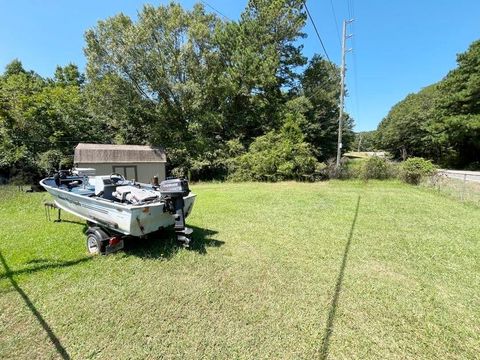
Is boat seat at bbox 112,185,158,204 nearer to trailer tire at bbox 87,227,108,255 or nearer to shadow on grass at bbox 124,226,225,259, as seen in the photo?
trailer tire at bbox 87,227,108,255

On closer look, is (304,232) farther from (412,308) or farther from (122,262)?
(122,262)

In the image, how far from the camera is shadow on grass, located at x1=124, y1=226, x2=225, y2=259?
4.24 m

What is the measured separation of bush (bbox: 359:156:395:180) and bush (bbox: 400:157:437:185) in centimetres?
67

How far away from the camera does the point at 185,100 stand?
1872 centimetres

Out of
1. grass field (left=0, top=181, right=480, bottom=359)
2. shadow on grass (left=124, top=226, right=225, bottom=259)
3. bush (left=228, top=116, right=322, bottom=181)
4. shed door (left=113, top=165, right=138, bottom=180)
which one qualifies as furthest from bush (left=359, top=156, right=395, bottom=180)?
shed door (left=113, top=165, right=138, bottom=180)

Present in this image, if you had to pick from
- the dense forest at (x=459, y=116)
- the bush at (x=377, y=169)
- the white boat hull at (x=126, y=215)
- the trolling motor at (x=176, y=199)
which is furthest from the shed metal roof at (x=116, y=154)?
the dense forest at (x=459, y=116)

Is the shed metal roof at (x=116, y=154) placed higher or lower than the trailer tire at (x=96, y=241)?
higher

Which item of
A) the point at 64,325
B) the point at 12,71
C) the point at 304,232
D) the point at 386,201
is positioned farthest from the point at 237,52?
the point at 12,71

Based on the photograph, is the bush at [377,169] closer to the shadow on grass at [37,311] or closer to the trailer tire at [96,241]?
the trailer tire at [96,241]

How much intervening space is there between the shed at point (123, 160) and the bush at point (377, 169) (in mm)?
12984

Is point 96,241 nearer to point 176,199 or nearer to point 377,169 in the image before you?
point 176,199

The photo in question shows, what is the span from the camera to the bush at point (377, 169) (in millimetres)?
13531

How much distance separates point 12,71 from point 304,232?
3615cm

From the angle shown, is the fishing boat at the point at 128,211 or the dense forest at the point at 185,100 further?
the dense forest at the point at 185,100
